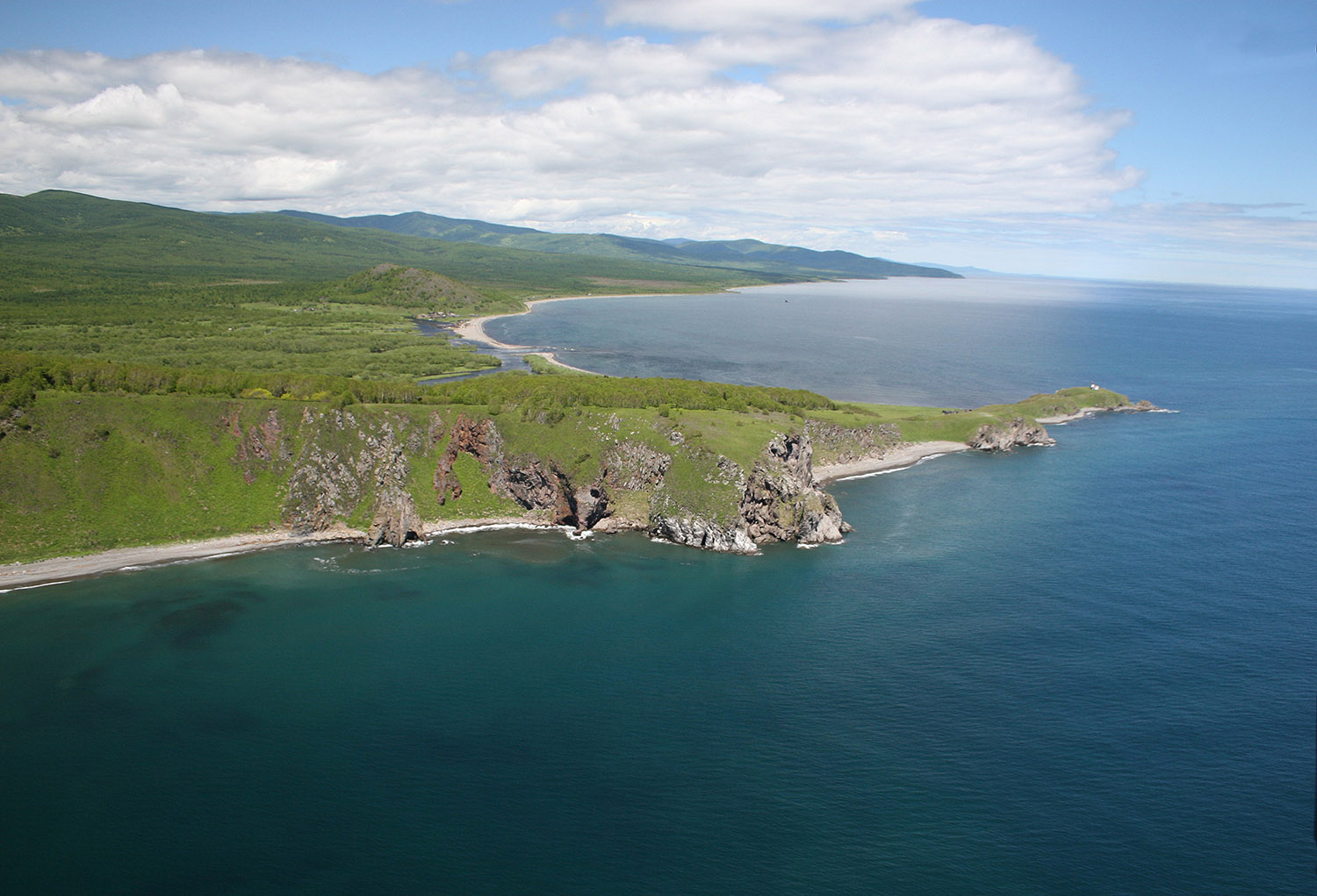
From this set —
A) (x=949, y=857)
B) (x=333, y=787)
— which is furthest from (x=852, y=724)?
(x=333, y=787)

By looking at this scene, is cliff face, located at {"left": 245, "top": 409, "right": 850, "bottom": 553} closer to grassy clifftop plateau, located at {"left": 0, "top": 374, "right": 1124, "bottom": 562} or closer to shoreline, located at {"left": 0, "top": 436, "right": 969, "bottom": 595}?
grassy clifftop plateau, located at {"left": 0, "top": 374, "right": 1124, "bottom": 562}

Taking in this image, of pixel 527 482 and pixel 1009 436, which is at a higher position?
pixel 1009 436

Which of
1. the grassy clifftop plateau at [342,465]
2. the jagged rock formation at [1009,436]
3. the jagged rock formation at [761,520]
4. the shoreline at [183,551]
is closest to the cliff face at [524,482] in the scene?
the jagged rock formation at [761,520]

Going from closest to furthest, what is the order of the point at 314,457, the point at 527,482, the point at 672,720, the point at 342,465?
the point at 672,720
the point at 314,457
the point at 342,465
the point at 527,482

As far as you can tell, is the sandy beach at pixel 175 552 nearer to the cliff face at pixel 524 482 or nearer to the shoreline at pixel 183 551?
the shoreline at pixel 183 551

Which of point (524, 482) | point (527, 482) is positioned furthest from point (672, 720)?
point (524, 482)

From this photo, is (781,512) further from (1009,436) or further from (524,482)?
(1009,436)

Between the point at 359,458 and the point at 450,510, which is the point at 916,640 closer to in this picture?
the point at 450,510
